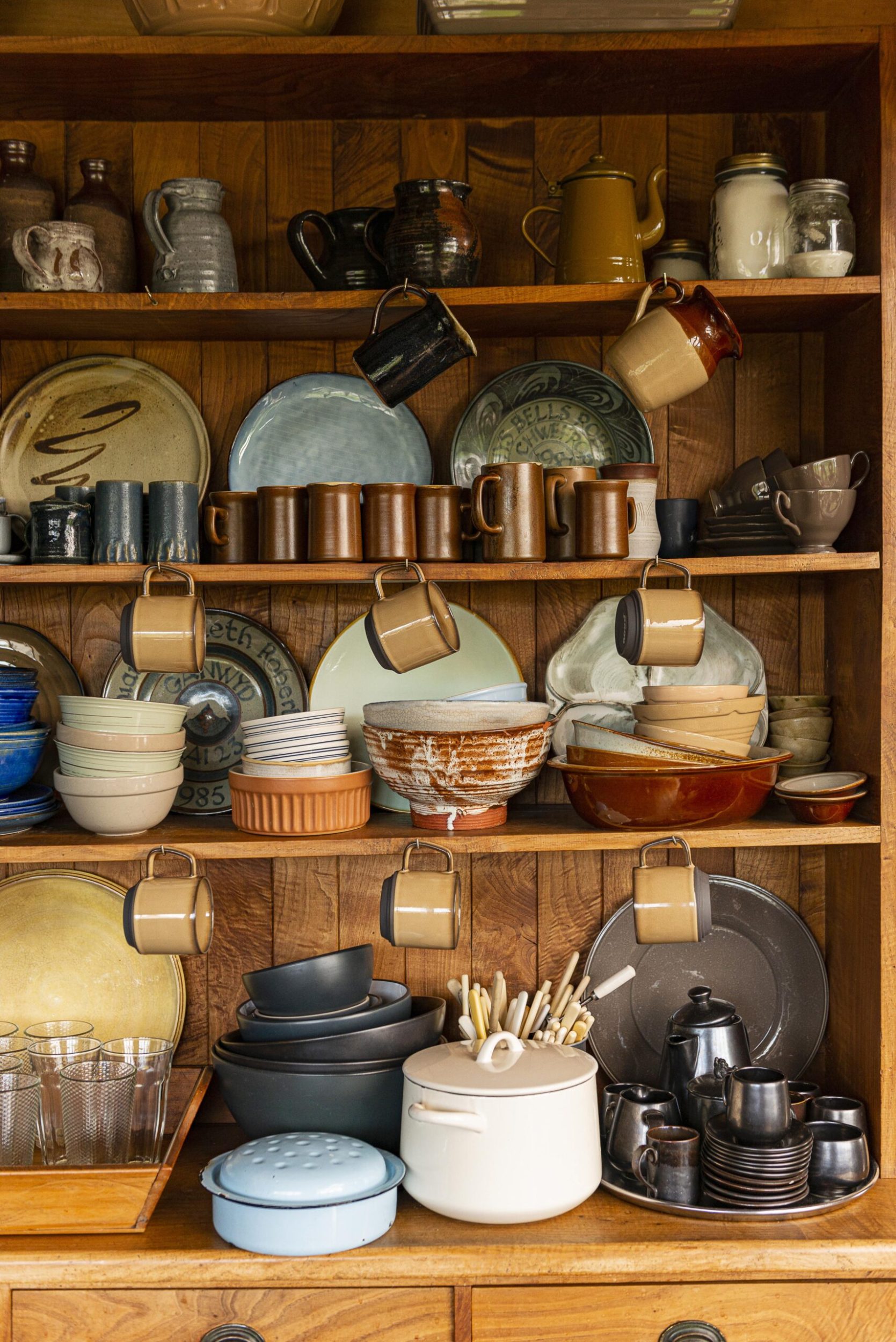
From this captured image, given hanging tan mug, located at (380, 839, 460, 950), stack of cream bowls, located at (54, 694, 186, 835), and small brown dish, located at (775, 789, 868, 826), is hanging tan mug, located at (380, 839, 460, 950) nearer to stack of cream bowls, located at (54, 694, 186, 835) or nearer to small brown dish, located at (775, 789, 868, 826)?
stack of cream bowls, located at (54, 694, 186, 835)

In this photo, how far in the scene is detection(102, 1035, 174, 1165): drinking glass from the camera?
5.06ft

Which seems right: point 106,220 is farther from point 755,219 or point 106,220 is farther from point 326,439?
point 755,219

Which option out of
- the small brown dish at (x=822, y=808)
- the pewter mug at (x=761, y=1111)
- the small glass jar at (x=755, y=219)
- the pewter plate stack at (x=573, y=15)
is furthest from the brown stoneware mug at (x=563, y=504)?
the pewter mug at (x=761, y=1111)

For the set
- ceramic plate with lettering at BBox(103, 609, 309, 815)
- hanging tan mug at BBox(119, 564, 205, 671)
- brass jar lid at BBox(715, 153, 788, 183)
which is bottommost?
ceramic plate with lettering at BBox(103, 609, 309, 815)

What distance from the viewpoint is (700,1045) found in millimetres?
1621

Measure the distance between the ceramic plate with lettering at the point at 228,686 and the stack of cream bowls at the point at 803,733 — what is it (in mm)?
734

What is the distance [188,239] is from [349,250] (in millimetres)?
225

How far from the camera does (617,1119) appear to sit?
1574mm

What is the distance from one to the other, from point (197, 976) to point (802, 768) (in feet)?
3.30

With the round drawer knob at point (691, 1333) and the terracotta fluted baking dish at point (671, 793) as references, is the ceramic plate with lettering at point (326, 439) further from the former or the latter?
the round drawer knob at point (691, 1333)

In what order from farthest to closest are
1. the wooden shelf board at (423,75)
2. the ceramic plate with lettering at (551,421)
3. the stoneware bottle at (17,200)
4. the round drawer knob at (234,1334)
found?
the ceramic plate with lettering at (551,421)
the stoneware bottle at (17,200)
the wooden shelf board at (423,75)
the round drawer knob at (234,1334)

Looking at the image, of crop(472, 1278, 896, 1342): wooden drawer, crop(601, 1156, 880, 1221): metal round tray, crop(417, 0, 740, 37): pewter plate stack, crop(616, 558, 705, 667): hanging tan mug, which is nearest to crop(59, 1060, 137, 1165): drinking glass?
crop(472, 1278, 896, 1342): wooden drawer

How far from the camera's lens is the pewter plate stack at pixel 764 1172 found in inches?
56.7

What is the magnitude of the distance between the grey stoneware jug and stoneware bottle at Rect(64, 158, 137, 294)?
94 millimetres
